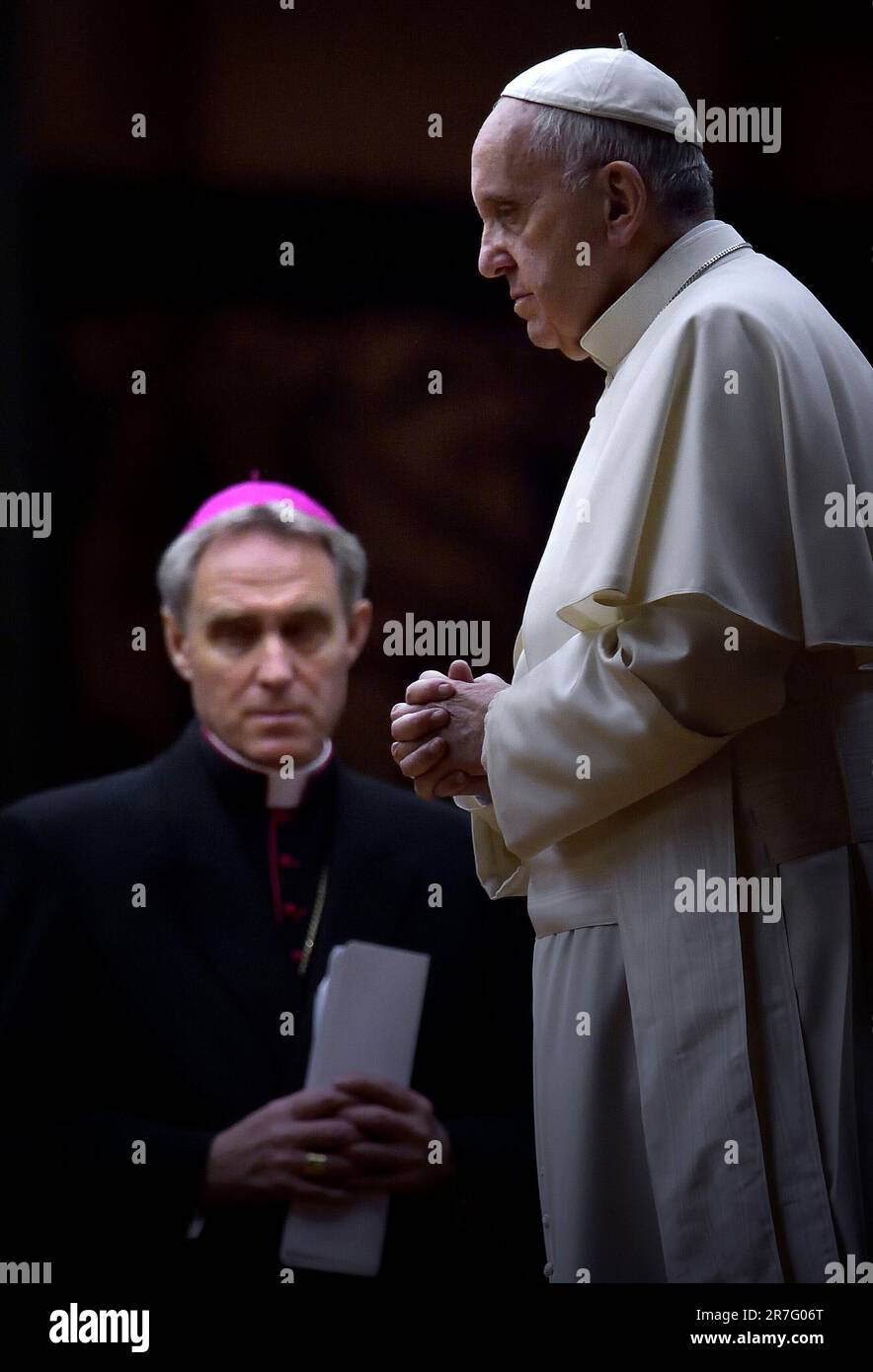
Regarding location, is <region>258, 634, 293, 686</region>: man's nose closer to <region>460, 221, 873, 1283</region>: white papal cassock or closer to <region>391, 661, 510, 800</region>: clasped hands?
<region>391, 661, 510, 800</region>: clasped hands


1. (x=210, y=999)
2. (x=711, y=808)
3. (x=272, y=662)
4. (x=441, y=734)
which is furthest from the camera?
(x=272, y=662)

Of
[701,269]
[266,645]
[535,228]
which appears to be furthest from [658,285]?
[266,645]

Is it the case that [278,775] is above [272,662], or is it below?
below

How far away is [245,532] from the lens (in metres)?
3.94

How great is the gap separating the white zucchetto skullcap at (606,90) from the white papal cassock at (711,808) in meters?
0.33

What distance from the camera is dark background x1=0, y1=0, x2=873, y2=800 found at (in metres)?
4.07

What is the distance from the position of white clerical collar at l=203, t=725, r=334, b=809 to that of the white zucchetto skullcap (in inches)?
65.1

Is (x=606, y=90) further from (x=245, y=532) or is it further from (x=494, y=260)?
(x=245, y=532)

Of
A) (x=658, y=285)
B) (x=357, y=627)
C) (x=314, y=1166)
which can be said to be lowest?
(x=314, y=1166)

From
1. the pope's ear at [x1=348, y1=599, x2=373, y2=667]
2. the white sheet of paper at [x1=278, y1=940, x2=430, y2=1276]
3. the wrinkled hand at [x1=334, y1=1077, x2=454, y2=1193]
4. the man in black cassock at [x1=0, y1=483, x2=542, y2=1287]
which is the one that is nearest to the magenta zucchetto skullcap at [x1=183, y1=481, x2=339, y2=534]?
the man in black cassock at [x1=0, y1=483, x2=542, y2=1287]

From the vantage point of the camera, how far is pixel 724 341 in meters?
2.51

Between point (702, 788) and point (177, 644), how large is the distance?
70.0 inches

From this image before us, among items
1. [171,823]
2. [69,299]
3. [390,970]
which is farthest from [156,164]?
[390,970]

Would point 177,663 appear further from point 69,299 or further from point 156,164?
point 156,164
